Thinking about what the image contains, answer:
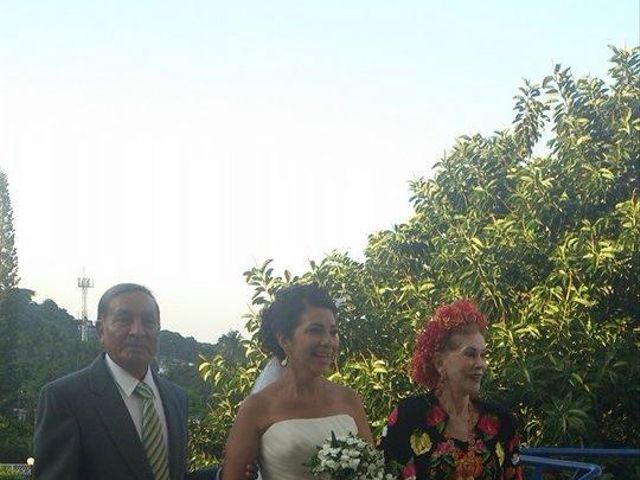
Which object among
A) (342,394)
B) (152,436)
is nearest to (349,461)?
(342,394)

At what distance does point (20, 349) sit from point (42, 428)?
164 feet

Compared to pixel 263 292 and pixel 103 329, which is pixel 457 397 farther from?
pixel 263 292

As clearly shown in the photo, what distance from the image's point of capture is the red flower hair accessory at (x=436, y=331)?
4.45 meters

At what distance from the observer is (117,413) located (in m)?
3.73

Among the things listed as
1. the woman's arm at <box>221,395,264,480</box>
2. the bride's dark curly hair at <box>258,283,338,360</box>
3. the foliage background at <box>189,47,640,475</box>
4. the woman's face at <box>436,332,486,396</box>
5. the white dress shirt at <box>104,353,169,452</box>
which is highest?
the foliage background at <box>189,47,640,475</box>

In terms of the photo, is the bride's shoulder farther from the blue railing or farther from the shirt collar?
the blue railing

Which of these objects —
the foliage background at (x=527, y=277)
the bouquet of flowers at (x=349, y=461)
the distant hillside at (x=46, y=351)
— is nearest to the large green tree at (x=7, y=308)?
the distant hillside at (x=46, y=351)

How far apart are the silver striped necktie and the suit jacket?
53 millimetres

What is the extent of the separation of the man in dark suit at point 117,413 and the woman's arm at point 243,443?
0.58ft

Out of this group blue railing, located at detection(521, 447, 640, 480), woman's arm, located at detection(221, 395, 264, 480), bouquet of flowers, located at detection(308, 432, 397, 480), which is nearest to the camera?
bouquet of flowers, located at detection(308, 432, 397, 480)

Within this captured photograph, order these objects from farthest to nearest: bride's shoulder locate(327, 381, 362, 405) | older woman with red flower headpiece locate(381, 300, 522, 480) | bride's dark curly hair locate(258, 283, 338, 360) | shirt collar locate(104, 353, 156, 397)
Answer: older woman with red flower headpiece locate(381, 300, 522, 480)
bride's shoulder locate(327, 381, 362, 405)
bride's dark curly hair locate(258, 283, 338, 360)
shirt collar locate(104, 353, 156, 397)

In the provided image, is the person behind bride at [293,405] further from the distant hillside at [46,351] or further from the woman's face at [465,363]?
the distant hillside at [46,351]

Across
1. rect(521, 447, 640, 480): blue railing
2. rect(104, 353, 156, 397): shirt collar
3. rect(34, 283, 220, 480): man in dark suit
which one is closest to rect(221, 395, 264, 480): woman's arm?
rect(34, 283, 220, 480): man in dark suit

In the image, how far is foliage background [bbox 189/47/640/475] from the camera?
8.78 meters
